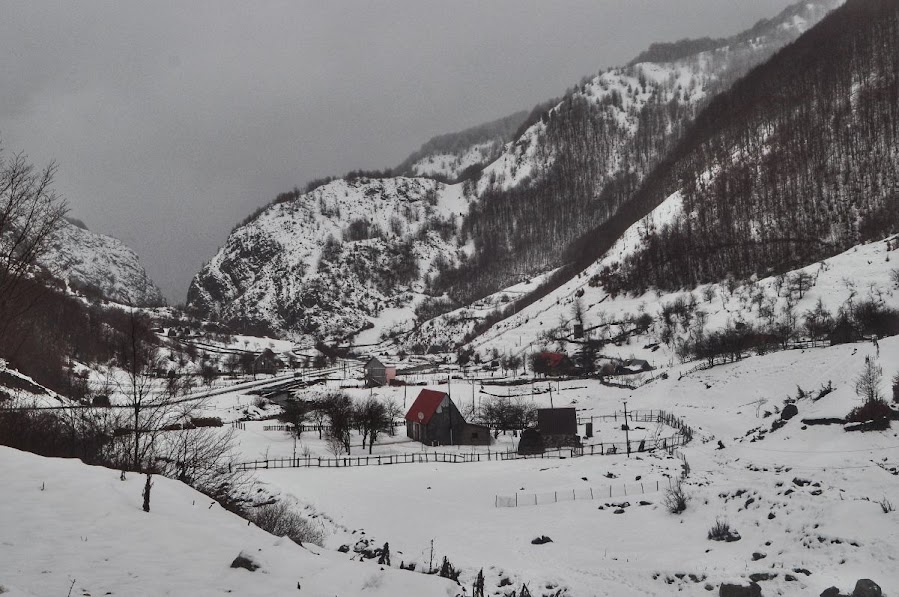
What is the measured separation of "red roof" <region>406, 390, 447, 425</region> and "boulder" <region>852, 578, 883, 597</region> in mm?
42474

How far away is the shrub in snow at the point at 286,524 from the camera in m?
20.5

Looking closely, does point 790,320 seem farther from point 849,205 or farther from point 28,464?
point 28,464

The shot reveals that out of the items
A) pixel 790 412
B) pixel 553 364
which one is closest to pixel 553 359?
pixel 553 364

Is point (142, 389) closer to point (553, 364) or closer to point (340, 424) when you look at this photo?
point (340, 424)

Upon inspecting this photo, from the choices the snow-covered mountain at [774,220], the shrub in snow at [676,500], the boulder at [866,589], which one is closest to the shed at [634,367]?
the snow-covered mountain at [774,220]

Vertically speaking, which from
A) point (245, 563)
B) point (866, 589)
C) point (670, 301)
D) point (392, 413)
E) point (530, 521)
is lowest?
point (530, 521)

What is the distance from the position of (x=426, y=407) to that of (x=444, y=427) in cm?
306

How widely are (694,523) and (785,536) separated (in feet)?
13.0

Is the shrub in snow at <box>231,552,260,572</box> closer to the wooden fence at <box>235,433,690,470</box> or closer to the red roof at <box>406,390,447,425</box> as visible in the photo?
the wooden fence at <box>235,433,690,470</box>

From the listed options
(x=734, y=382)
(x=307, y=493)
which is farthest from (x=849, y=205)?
(x=307, y=493)

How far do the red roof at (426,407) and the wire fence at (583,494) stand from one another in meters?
24.3

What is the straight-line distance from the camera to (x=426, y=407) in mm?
57250

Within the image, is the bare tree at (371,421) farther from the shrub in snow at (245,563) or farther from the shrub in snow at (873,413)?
the shrub in snow at (245,563)

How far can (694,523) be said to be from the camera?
24234 millimetres
